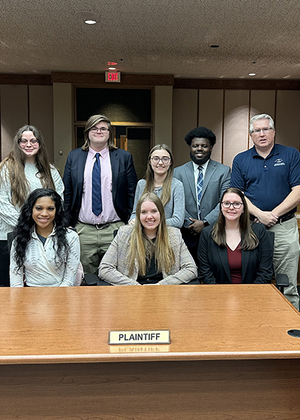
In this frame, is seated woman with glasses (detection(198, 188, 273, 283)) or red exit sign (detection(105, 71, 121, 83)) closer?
seated woman with glasses (detection(198, 188, 273, 283))

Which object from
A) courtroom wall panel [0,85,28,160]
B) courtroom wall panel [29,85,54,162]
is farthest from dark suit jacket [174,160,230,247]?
courtroom wall panel [0,85,28,160]

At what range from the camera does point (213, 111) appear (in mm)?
8828

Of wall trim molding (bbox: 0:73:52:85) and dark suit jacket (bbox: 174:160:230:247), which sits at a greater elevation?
wall trim molding (bbox: 0:73:52:85)

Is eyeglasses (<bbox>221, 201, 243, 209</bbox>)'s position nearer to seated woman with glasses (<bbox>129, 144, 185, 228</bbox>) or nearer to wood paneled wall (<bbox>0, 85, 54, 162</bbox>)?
seated woman with glasses (<bbox>129, 144, 185, 228</bbox>)

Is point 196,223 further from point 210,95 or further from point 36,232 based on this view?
point 210,95

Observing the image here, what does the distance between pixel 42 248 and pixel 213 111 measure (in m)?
7.03

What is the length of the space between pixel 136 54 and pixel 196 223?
14.3ft

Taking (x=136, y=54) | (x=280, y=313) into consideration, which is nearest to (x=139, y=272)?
(x=280, y=313)

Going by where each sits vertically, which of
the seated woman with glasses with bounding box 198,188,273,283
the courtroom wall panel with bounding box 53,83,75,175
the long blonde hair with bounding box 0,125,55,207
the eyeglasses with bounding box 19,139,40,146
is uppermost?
the courtroom wall panel with bounding box 53,83,75,175

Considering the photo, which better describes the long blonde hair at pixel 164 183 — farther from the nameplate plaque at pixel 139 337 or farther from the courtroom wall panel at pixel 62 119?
the courtroom wall panel at pixel 62 119

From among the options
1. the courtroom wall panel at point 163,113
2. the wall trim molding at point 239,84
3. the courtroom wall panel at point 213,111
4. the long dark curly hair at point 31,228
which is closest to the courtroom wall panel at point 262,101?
the wall trim molding at point 239,84

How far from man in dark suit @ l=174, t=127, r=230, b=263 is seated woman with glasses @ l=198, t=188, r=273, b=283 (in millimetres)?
398

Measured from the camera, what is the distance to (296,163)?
306 cm

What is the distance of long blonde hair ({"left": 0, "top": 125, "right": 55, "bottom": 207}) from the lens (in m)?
2.91
